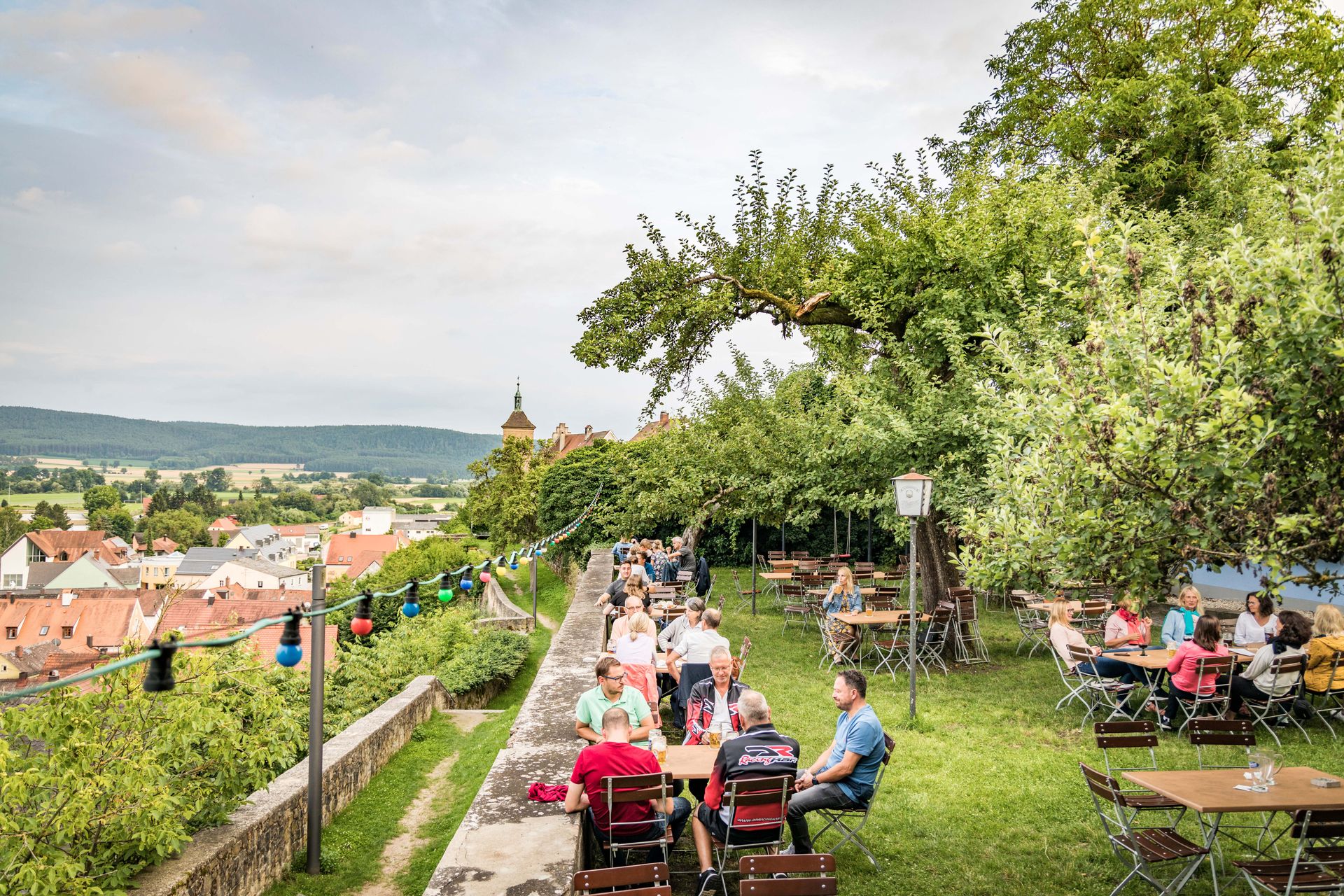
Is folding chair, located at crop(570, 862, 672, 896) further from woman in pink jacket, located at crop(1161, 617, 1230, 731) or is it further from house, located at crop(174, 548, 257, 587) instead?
house, located at crop(174, 548, 257, 587)

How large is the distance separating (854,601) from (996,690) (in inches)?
87.1

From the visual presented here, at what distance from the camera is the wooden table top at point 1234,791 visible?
453 centimetres

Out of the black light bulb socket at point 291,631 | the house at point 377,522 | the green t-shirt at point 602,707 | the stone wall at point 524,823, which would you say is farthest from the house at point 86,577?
the black light bulb socket at point 291,631

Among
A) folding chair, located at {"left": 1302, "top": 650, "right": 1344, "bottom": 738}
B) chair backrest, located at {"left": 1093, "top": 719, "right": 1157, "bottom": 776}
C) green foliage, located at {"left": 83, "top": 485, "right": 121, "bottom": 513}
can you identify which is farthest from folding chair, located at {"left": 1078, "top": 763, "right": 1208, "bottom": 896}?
green foliage, located at {"left": 83, "top": 485, "right": 121, "bottom": 513}

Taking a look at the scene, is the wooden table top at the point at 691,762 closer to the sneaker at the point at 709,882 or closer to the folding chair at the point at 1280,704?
the sneaker at the point at 709,882

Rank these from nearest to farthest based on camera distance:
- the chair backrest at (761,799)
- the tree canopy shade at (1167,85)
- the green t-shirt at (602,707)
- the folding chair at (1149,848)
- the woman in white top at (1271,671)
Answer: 1. the folding chair at (1149,848)
2. the chair backrest at (761,799)
3. the green t-shirt at (602,707)
4. the woman in white top at (1271,671)
5. the tree canopy shade at (1167,85)

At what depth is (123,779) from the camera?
4.34 meters

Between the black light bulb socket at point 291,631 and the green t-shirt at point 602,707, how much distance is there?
2318 millimetres

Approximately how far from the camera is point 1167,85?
14.3 meters

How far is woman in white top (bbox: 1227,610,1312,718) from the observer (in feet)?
26.0

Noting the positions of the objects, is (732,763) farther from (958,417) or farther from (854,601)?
(854,601)

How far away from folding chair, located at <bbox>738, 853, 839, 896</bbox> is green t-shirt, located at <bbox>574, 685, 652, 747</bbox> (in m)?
2.06

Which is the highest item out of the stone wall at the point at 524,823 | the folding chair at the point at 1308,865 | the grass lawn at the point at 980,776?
the folding chair at the point at 1308,865

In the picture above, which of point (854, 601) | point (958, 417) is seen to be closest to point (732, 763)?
point (958, 417)
